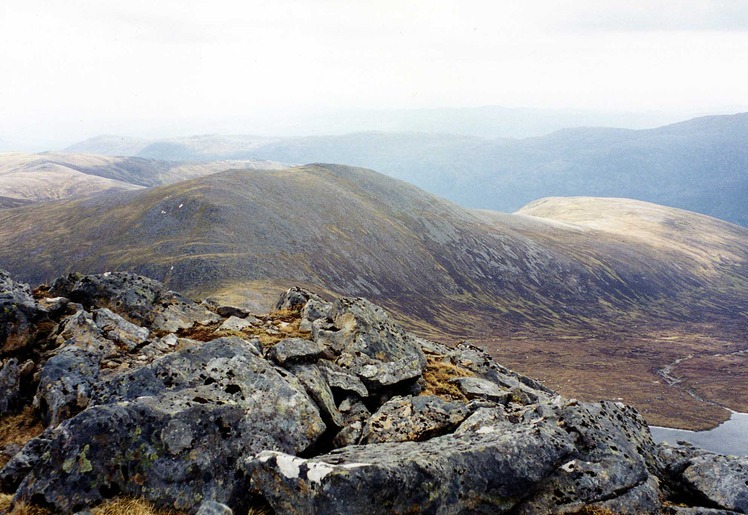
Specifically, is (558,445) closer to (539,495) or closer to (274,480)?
(539,495)

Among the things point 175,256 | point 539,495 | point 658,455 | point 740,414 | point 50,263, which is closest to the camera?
point 539,495

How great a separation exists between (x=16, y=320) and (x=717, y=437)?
11789 cm

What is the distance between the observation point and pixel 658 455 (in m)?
15.6

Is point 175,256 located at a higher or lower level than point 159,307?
lower

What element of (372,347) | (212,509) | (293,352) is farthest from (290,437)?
(372,347)

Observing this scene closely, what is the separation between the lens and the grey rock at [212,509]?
33.5ft

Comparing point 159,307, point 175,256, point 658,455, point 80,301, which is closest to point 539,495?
point 658,455

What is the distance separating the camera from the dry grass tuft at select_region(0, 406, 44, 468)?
1387 cm

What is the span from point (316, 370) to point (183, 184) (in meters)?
189

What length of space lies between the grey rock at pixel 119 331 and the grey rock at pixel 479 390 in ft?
40.4

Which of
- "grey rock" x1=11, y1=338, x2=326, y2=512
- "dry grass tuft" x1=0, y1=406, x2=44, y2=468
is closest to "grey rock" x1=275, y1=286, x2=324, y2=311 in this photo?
"grey rock" x1=11, y1=338, x2=326, y2=512

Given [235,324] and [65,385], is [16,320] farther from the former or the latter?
[235,324]

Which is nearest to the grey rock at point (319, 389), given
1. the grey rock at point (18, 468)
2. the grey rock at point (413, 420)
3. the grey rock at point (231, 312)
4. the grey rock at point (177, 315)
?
the grey rock at point (413, 420)

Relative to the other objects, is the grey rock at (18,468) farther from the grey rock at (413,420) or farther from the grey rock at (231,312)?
the grey rock at (231,312)
